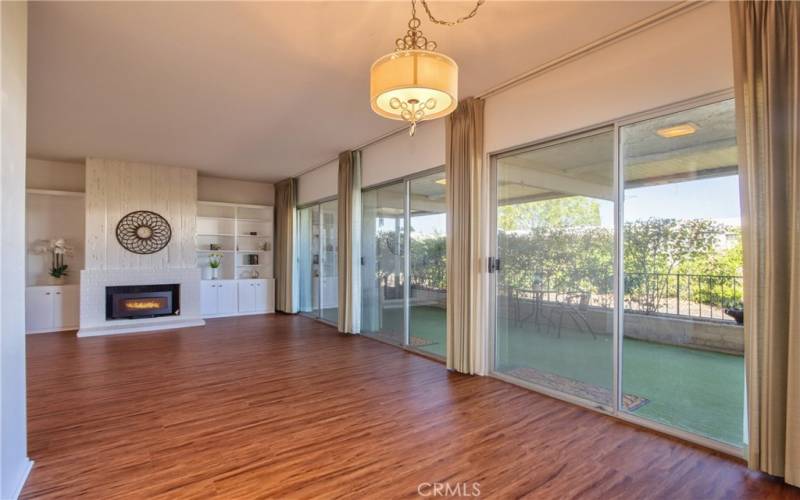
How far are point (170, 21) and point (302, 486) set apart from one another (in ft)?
10.4

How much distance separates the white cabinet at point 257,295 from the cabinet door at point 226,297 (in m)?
0.14

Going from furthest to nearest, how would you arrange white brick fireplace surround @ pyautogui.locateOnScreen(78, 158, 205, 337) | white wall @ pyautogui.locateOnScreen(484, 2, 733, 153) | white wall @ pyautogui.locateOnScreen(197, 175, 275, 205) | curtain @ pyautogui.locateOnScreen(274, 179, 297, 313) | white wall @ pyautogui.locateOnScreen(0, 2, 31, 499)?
white wall @ pyautogui.locateOnScreen(197, 175, 275, 205) → curtain @ pyautogui.locateOnScreen(274, 179, 297, 313) → white brick fireplace surround @ pyautogui.locateOnScreen(78, 158, 205, 337) → white wall @ pyautogui.locateOnScreen(484, 2, 733, 153) → white wall @ pyautogui.locateOnScreen(0, 2, 31, 499)

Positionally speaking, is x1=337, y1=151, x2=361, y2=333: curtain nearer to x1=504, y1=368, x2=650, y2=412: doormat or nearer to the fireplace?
x1=504, y1=368, x2=650, y2=412: doormat

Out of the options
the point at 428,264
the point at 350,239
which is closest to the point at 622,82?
the point at 428,264

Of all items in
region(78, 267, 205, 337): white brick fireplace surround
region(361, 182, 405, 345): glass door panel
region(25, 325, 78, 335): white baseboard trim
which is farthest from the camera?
region(78, 267, 205, 337): white brick fireplace surround

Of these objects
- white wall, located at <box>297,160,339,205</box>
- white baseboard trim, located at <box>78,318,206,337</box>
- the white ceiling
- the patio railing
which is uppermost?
the white ceiling

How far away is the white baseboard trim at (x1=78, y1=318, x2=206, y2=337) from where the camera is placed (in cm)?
626

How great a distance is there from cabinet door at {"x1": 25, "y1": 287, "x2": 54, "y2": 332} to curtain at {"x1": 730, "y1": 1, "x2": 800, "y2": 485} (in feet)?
28.8

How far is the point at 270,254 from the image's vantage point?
8906 millimetres

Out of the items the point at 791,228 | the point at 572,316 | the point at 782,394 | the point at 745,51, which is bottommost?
the point at 782,394

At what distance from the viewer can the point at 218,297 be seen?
7.98 metres

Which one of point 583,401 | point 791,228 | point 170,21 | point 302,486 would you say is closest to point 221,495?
point 302,486

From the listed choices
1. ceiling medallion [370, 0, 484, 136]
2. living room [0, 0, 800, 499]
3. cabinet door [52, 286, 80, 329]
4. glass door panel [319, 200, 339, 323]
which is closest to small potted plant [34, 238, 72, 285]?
cabinet door [52, 286, 80, 329]

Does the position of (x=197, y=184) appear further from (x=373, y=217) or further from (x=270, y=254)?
(x=373, y=217)
